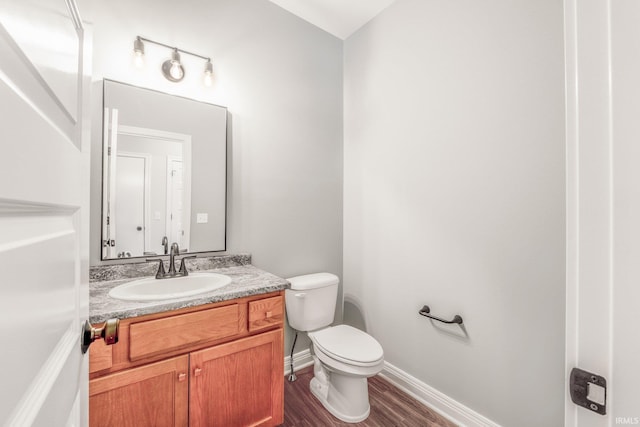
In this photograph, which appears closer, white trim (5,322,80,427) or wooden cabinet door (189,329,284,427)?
white trim (5,322,80,427)

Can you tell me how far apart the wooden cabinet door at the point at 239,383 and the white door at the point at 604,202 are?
1204 millimetres

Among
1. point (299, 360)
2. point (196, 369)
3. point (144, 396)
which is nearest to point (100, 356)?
point (144, 396)

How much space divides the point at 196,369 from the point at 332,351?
29.7 inches

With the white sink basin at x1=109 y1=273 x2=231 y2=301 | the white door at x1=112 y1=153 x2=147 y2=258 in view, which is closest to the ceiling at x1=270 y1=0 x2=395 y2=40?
the white door at x1=112 y1=153 x2=147 y2=258

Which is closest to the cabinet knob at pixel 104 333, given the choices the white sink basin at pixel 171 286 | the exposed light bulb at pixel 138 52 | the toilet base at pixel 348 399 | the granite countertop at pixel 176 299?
the granite countertop at pixel 176 299

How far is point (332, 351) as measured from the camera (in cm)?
158

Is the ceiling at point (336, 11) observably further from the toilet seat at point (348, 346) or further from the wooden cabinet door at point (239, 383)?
the toilet seat at point (348, 346)

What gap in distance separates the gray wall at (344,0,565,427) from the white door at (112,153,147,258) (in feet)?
5.05

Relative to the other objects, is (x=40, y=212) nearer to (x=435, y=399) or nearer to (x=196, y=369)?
(x=196, y=369)

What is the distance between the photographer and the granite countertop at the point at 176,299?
1.03 m

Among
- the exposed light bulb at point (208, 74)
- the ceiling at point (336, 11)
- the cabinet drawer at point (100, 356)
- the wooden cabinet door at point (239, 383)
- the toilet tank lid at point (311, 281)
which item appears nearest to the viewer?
the cabinet drawer at point (100, 356)

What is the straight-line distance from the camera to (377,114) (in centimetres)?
207

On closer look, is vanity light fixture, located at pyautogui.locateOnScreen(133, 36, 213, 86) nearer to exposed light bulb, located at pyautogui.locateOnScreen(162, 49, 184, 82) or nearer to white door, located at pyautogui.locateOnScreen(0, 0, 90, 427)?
exposed light bulb, located at pyautogui.locateOnScreen(162, 49, 184, 82)

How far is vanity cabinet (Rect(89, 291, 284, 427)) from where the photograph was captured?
1.01m
